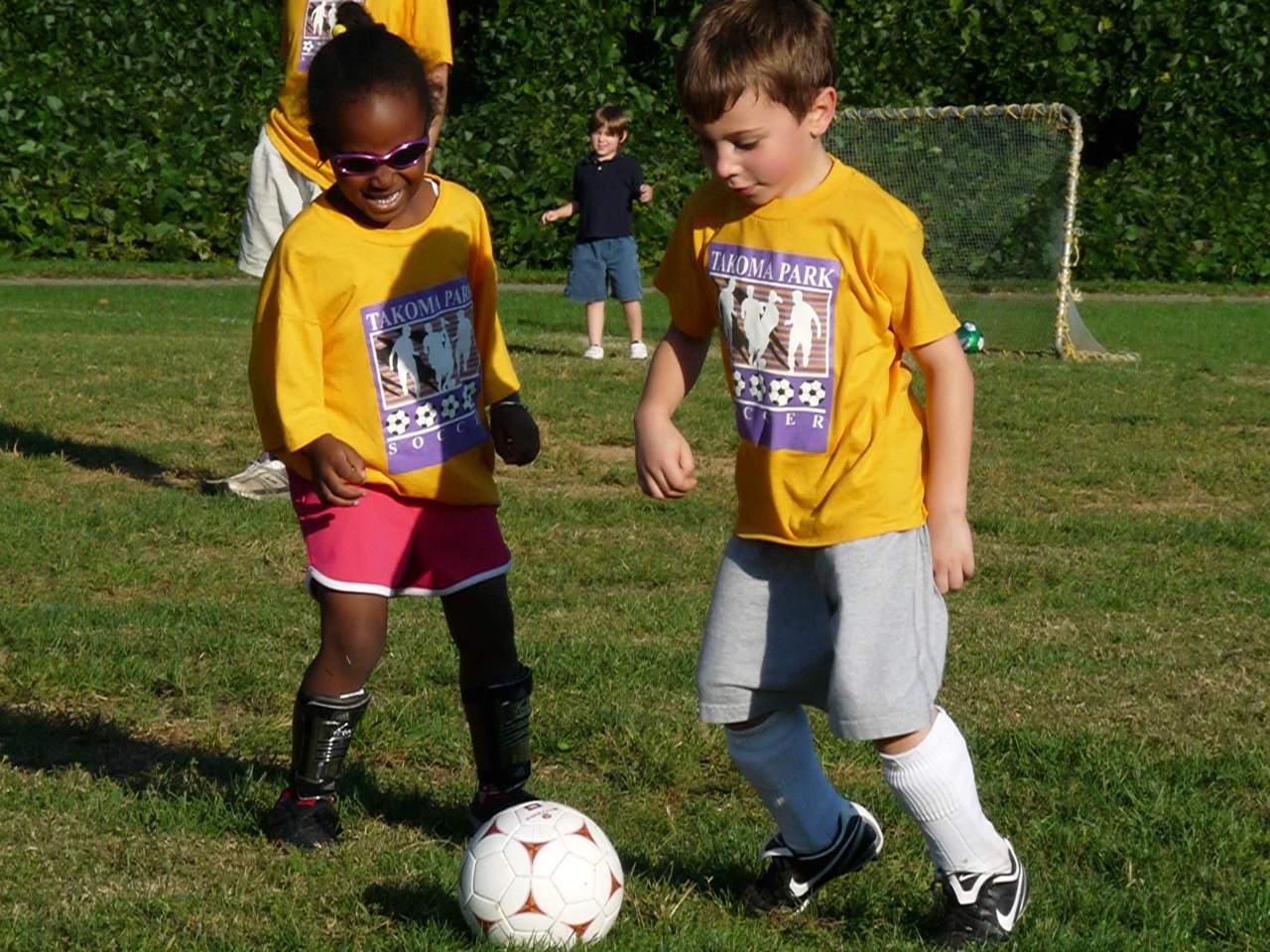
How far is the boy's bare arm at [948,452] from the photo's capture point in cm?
313

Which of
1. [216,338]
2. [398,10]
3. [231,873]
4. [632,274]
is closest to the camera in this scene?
[231,873]

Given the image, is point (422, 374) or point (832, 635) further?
point (422, 374)

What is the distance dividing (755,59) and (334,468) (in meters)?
1.15

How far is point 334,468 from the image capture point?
3.56 metres

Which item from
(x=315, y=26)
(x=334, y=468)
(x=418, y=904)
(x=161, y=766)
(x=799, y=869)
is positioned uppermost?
(x=315, y=26)

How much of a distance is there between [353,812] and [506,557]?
0.66 metres

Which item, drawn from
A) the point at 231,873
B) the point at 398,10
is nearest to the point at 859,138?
the point at 398,10

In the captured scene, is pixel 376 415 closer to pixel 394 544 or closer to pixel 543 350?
pixel 394 544

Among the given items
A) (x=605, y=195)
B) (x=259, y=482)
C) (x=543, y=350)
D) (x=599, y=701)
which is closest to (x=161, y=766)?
(x=599, y=701)

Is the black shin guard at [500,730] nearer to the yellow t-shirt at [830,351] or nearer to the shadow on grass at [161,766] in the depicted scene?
the shadow on grass at [161,766]

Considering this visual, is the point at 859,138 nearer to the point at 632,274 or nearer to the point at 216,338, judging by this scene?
the point at 632,274

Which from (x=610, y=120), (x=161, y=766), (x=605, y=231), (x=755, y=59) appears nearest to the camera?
(x=755, y=59)

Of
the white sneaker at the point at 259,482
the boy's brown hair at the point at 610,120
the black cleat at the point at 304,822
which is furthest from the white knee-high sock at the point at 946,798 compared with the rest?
the boy's brown hair at the point at 610,120

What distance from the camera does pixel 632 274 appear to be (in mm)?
13336
